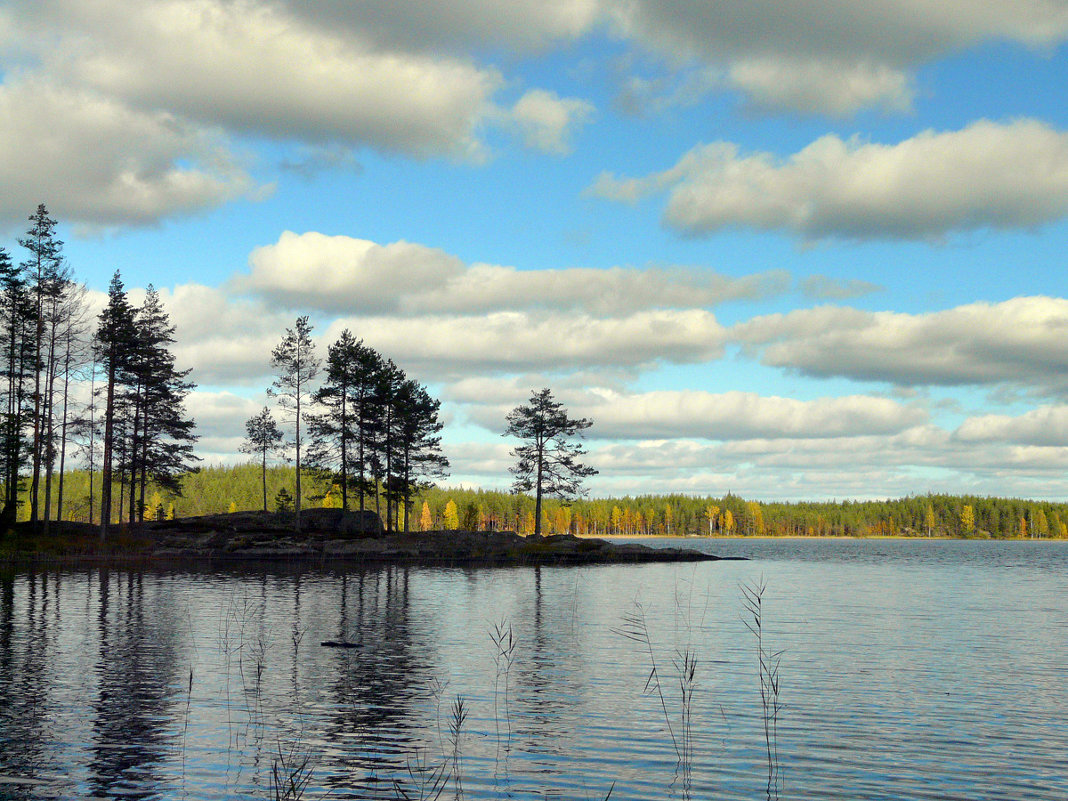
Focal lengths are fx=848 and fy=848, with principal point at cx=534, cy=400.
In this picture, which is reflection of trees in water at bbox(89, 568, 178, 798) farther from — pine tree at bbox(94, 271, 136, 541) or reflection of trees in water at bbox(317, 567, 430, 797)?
pine tree at bbox(94, 271, 136, 541)

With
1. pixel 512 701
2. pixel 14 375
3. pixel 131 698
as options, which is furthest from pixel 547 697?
pixel 14 375

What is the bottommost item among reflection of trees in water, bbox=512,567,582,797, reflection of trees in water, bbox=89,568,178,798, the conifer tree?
reflection of trees in water, bbox=512,567,582,797

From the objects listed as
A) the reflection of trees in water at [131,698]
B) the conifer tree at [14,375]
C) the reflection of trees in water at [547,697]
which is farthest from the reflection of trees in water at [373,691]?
the conifer tree at [14,375]

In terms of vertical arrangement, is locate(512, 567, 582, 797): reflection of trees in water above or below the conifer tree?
below

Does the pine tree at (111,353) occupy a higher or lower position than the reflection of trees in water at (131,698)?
higher

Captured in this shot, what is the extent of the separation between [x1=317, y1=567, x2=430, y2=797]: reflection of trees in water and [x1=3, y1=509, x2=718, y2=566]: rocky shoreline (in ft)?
98.7

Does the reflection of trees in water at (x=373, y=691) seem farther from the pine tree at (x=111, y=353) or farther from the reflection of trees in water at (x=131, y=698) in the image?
the pine tree at (x=111, y=353)

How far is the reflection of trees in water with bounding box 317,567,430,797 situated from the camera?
13914 millimetres

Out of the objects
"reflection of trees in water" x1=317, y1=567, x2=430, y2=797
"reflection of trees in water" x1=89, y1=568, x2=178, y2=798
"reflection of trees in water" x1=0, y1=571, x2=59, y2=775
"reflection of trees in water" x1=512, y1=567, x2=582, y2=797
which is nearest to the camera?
"reflection of trees in water" x1=89, y1=568, x2=178, y2=798

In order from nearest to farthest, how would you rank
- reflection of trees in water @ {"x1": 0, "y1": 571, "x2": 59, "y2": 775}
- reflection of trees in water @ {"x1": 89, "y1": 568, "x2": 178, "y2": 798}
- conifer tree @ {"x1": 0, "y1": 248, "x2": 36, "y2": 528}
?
reflection of trees in water @ {"x1": 89, "y1": 568, "x2": 178, "y2": 798}, reflection of trees in water @ {"x1": 0, "y1": 571, "x2": 59, "y2": 775}, conifer tree @ {"x1": 0, "y1": 248, "x2": 36, "y2": 528}

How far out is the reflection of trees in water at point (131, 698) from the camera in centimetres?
1282

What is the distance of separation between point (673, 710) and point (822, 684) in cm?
524

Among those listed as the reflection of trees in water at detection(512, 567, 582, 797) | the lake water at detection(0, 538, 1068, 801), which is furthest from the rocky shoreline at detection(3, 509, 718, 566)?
the reflection of trees in water at detection(512, 567, 582, 797)

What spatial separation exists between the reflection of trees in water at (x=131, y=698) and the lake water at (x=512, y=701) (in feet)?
0.26
